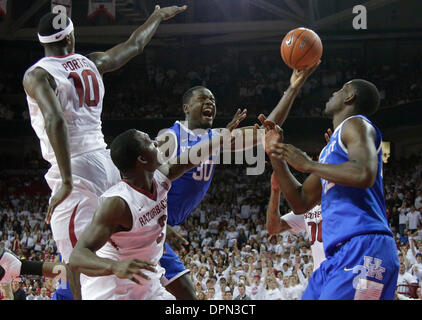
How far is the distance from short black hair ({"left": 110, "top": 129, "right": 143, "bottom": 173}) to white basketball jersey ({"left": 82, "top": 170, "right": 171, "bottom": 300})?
0.34 ft

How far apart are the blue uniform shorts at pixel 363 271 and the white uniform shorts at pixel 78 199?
1544 millimetres

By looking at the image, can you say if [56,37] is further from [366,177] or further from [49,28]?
[366,177]

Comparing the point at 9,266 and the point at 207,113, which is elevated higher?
the point at 207,113

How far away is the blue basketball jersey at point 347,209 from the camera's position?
Answer: 3137 mm

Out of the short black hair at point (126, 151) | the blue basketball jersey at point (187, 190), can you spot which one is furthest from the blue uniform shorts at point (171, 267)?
the short black hair at point (126, 151)

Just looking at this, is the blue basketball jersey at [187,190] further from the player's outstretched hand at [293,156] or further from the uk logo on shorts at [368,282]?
the uk logo on shorts at [368,282]

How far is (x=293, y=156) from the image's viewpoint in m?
3.24

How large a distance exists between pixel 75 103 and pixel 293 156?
1.55 meters

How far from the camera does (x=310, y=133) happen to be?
18891mm

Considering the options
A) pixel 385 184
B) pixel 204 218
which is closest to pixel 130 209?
pixel 204 218

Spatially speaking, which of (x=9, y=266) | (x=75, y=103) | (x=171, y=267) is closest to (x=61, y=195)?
(x=75, y=103)

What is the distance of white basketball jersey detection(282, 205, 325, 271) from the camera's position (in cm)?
473

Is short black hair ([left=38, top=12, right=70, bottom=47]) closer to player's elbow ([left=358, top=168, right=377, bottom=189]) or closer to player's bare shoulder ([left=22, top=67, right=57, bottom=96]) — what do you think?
player's bare shoulder ([left=22, top=67, right=57, bottom=96])

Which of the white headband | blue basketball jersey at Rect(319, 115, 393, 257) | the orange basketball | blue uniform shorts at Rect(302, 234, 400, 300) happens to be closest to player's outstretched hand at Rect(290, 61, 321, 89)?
the orange basketball
